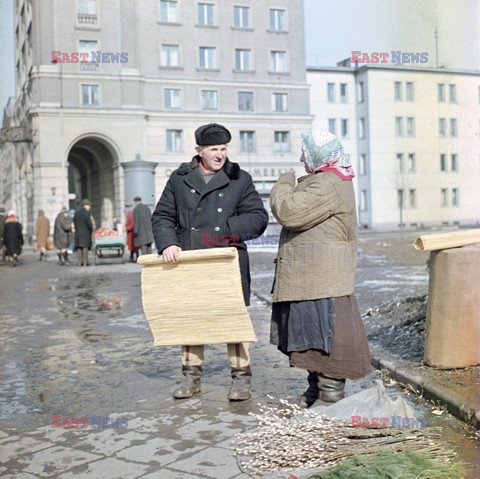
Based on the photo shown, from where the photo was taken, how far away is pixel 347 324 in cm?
449

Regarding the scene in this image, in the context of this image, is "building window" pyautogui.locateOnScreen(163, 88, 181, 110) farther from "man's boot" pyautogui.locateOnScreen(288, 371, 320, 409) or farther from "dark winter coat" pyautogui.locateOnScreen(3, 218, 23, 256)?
"man's boot" pyautogui.locateOnScreen(288, 371, 320, 409)

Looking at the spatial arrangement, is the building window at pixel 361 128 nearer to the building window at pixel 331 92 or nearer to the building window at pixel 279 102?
the building window at pixel 331 92

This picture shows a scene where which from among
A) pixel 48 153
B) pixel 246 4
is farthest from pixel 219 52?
pixel 48 153

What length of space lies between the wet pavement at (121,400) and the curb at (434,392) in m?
0.06

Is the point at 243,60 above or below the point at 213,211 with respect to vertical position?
above

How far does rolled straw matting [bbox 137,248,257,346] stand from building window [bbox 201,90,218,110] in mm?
39656

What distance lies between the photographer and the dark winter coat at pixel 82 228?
69.9 ft

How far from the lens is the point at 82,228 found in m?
21.3

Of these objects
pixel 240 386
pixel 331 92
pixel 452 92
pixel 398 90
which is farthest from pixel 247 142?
pixel 240 386

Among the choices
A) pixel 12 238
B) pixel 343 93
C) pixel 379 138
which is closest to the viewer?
pixel 12 238

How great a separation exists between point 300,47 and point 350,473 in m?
44.6

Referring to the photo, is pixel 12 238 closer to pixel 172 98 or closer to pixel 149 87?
pixel 149 87

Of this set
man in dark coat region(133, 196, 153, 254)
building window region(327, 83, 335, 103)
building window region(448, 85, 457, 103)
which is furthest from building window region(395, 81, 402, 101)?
building window region(448, 85, 457, 103)

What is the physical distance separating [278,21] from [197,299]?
140ft
